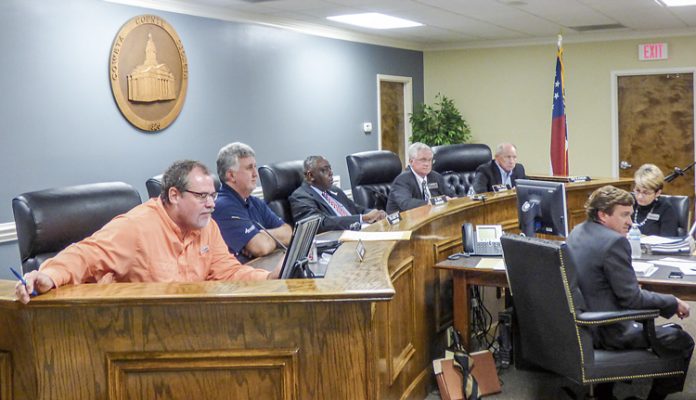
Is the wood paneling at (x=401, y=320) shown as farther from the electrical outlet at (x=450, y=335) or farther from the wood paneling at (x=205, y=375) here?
the wood paneling at (x=205, y=375)

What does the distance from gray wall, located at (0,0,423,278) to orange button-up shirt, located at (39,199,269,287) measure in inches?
93.1

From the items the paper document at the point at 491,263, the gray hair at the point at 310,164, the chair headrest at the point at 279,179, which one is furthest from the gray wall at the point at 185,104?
the paper document at the point at 491,263

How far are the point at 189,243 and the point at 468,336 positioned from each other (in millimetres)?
1847

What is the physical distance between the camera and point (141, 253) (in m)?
2.56

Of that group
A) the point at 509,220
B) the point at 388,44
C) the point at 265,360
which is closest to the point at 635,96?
the point at 388,44

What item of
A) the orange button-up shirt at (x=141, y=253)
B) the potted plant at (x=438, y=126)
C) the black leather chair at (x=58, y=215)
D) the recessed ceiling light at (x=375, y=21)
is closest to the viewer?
the orange button-up shirt at (x=141, y=253)

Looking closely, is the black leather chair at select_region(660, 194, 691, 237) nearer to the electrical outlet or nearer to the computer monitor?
the computer monitor

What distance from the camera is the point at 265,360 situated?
1.99 meters

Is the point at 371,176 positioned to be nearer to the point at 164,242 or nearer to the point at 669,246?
the point at 669,246

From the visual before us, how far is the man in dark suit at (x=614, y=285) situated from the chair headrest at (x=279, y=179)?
220cm

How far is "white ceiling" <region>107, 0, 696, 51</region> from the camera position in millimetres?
6332

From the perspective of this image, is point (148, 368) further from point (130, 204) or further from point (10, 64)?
point (10, 64)

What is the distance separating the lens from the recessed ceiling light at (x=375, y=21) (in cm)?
714

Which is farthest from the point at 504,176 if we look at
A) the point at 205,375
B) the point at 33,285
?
the point at 33,285
